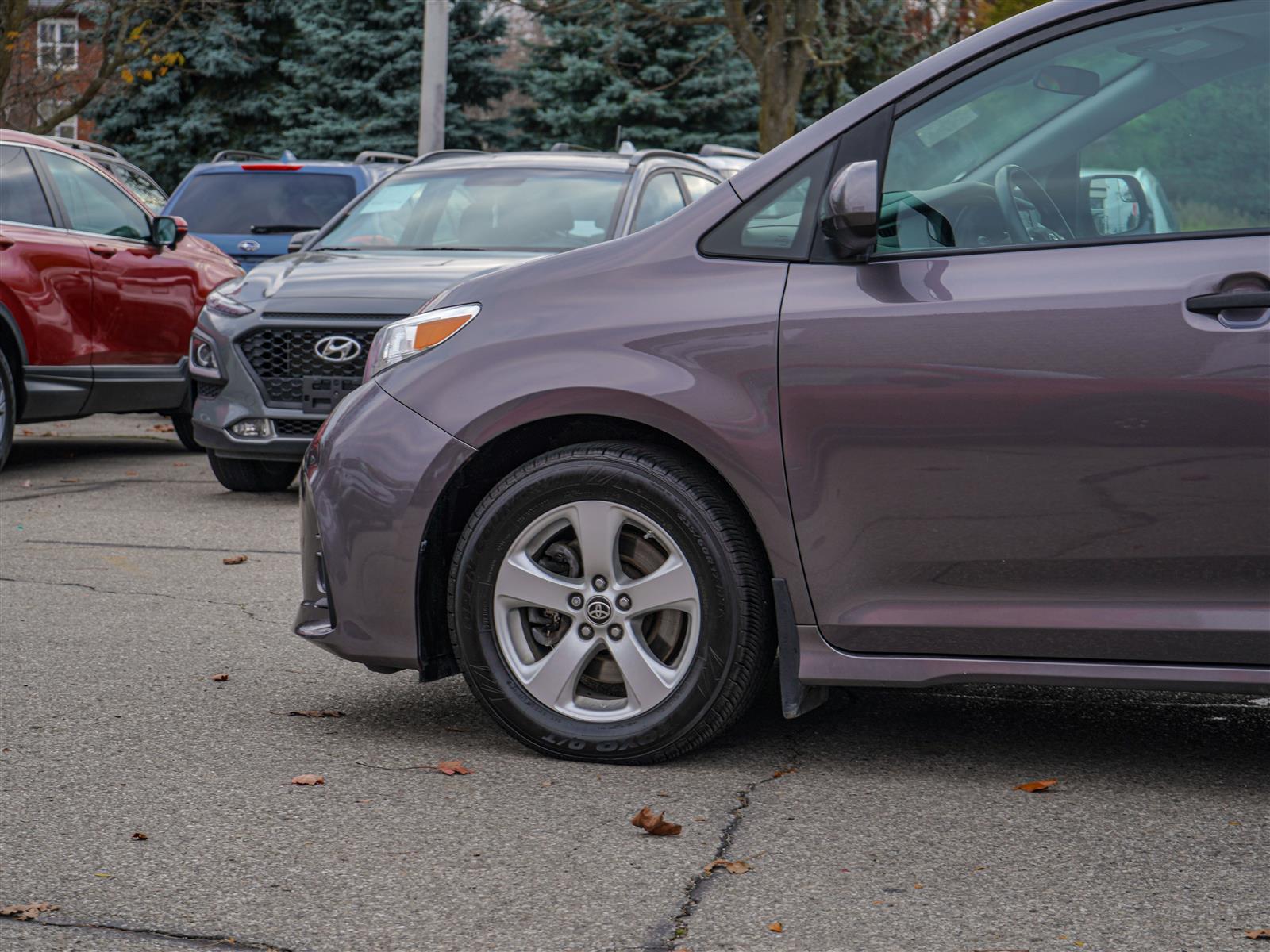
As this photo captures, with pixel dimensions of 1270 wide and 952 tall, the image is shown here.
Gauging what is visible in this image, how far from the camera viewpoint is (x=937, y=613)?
12.8 ft

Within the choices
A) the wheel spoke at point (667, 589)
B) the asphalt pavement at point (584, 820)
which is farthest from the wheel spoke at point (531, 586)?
the asphalt pavement at point (584, 820)

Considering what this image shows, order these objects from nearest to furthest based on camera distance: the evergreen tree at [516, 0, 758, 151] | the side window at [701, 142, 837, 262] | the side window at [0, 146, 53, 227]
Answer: the side window at [701, 142, 837, 262]
the side window at [0, 146, 53, 227]
the evergreen tree at [516, 0, 758, 151]

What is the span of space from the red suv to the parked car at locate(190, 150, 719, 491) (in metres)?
1.14

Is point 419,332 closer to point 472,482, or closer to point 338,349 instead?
point 472,482

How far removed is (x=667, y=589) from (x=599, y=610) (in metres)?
0.18

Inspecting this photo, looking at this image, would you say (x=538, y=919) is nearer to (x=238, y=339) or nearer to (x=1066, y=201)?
(x=1066, y=201)

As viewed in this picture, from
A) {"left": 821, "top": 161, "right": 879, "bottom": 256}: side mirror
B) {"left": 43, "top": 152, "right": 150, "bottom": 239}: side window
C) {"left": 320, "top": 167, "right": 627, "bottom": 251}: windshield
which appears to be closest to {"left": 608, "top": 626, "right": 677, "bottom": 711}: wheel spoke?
{"left": 821, "top": 161, "right": 879, "bottom": 256}: side mirror

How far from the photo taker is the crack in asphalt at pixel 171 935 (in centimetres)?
303

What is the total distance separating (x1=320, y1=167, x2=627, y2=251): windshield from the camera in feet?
29.5

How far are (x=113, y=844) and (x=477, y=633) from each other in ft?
3.40

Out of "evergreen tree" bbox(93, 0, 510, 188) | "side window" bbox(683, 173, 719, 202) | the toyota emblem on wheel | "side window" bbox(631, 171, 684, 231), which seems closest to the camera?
the toyota emblem on wheel

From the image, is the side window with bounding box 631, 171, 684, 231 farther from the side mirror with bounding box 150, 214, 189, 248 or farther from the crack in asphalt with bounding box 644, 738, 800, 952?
the crack in asphalt with bounding box 644, 738, 800, 952

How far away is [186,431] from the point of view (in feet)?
38.9

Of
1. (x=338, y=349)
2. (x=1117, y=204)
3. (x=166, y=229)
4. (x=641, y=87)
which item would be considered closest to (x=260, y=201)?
(x=166, y=229)
